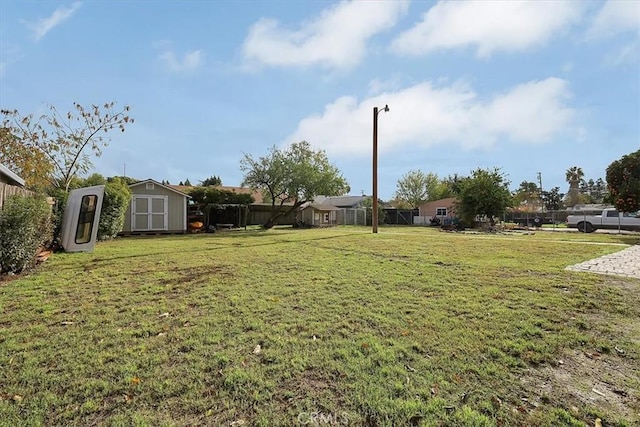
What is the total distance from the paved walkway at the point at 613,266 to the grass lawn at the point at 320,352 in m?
1.03

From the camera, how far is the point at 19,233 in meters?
6.00

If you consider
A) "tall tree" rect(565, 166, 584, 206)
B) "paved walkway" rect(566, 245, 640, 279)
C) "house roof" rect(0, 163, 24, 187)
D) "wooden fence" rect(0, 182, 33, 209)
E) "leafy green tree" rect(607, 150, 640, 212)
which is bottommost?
"paved walkway" rect(566, 245, 640, 279)

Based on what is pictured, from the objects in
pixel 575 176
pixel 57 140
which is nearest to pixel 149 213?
pixel 57 140

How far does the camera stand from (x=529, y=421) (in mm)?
2059

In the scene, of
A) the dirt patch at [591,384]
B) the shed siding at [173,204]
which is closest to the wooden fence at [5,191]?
the dirt patch at [591,384]

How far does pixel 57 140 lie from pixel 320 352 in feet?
59.0

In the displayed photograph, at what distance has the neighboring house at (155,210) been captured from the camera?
56.4 feet

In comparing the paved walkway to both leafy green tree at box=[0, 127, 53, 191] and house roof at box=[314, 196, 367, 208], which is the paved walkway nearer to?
leafy green tree at box=[0, 127, 53, 191]

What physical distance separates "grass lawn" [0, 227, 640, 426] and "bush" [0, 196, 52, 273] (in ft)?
2.30

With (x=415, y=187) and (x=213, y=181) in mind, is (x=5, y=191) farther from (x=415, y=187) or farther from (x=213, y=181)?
(x=415, y=187)

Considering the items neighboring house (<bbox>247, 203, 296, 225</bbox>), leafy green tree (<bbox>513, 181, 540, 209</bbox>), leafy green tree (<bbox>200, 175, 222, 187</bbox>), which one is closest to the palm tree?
leafy green tree (<bbox>513, 181, 540, 209</bbox>)

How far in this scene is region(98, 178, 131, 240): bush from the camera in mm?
11859

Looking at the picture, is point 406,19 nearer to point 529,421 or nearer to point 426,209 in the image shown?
point 529,421

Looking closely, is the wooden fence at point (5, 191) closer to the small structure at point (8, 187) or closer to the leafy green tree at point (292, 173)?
the small structure at point (8, 187)
